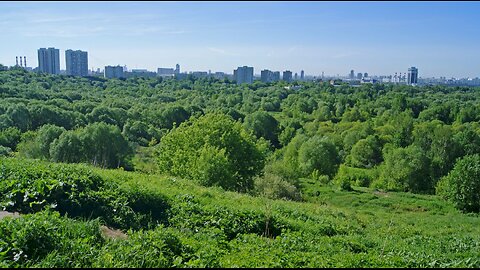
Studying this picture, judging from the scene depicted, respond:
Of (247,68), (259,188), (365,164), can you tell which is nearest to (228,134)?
(259,188)

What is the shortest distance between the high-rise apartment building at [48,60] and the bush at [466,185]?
165m

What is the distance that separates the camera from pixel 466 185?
3102cm

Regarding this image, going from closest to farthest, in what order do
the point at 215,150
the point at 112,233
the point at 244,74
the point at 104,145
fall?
1. the point at 112,233
2. the point at 215,150
3. the point at 104,145
4. the point at 244,74

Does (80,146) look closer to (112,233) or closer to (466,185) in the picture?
(466,185)

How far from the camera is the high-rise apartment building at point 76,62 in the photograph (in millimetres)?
170125

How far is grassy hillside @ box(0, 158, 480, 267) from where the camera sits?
7242 mm

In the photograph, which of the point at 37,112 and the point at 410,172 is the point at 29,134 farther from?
the point at 410,172

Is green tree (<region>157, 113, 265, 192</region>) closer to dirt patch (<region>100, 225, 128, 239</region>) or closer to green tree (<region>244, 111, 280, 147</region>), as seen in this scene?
dirt patch (<region>100, 225, 128, 239</region>)

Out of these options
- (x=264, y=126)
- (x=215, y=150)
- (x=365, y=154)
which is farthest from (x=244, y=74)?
Result: (x=215, y=150)

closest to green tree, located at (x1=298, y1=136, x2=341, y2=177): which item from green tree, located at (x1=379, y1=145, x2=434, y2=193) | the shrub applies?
the shrub

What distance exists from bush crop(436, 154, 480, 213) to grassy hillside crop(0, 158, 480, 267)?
720 inches

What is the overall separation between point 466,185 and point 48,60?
169m

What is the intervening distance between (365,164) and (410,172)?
48.7ft

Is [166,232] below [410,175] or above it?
above
